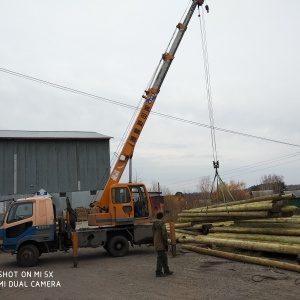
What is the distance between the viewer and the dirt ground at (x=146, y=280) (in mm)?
7277

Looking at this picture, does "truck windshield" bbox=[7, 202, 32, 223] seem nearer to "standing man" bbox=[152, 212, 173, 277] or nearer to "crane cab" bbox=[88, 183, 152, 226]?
"crane cab" bbox=[88, 183, 152, 226]

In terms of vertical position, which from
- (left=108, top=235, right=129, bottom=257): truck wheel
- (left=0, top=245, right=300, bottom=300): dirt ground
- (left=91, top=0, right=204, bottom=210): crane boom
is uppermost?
(left=91, top=0, right=204, bottom=210): crane boom

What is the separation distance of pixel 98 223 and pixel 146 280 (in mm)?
4217

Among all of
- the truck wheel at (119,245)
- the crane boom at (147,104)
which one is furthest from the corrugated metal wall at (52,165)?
the truck wheel at (119,245)

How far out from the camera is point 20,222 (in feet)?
37.6

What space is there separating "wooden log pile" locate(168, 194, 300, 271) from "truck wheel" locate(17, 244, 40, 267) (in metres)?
5.46

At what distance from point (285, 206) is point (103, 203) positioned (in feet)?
21.8

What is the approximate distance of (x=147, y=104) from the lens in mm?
Result: 14398

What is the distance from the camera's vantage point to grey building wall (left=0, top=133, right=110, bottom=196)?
32.2 m

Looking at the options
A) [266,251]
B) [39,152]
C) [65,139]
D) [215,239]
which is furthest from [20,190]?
[266,251]

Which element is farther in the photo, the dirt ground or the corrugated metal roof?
the corrugated metal roof

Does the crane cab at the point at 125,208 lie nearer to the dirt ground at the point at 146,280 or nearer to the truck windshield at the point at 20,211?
the dirt ground at the point at 146,280

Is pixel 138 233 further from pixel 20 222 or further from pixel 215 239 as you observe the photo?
pixel 20 222

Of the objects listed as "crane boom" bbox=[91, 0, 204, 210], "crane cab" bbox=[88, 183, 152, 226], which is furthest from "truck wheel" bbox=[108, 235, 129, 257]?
"crane boom" bbox=[91, 0, 204, 210]
